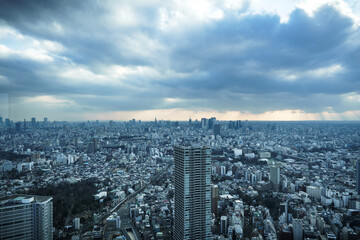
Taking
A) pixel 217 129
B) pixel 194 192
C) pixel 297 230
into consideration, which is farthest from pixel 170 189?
pixel 217 129

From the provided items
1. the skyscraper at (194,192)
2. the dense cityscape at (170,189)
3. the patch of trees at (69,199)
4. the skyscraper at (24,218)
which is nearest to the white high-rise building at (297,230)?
the dense cityscape at (170,189)

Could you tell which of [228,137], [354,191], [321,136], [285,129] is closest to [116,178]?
[354,191]

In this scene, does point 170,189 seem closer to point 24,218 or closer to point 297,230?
point 297,230

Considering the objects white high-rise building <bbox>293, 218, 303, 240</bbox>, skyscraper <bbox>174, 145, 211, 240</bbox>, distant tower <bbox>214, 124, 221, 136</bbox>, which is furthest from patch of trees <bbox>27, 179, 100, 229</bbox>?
distant tower <bbox>214, 124, 221, 136</bbox>

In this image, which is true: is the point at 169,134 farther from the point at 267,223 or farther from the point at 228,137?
the point at 267,223

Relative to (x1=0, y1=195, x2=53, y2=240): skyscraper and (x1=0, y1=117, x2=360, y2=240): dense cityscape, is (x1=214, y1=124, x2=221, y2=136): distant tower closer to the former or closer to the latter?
(x1=0, y1=117, x2=360, y2=240): dense cityscape

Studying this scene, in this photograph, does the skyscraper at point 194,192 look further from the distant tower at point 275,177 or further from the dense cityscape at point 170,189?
the distant tower at point 275,177
